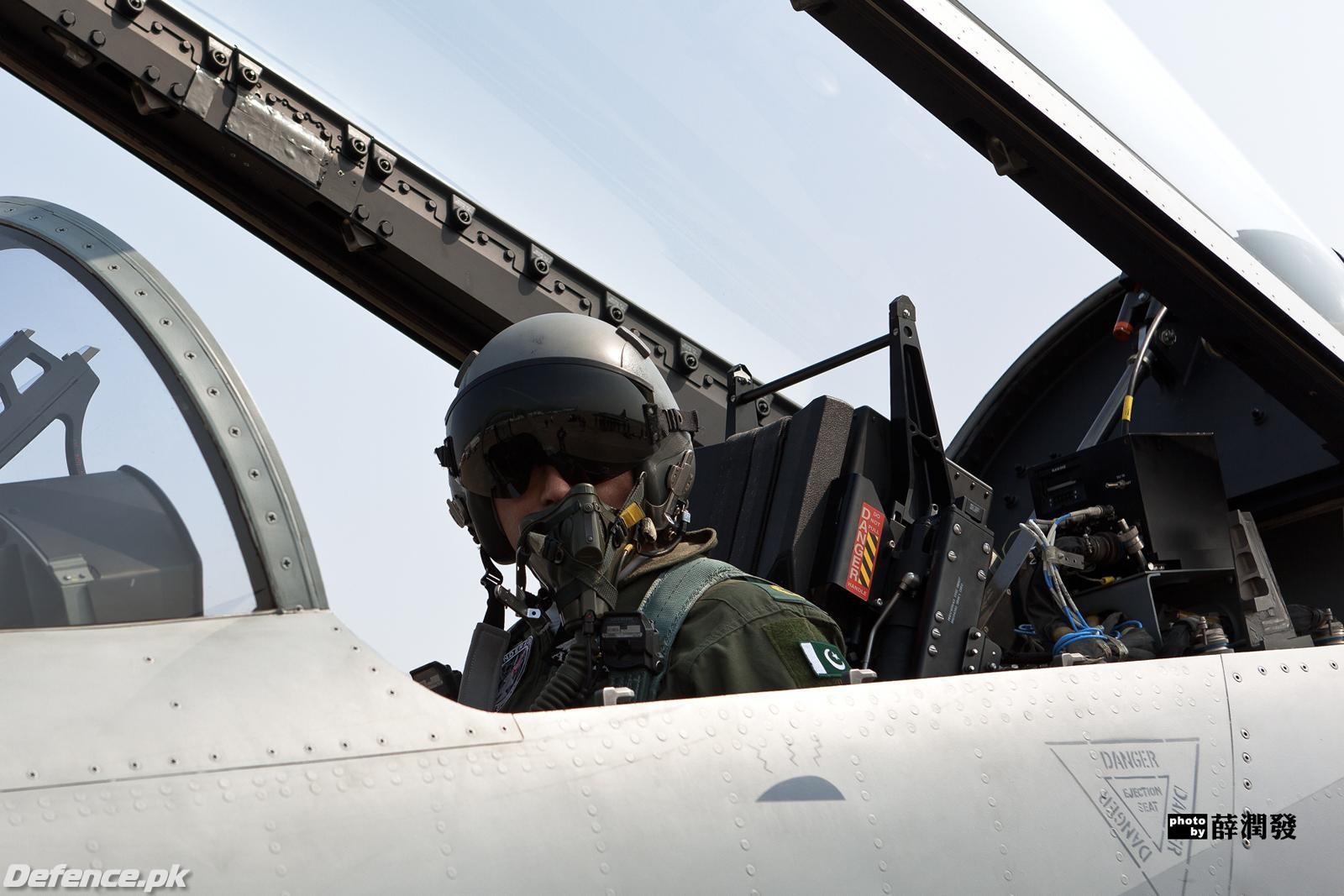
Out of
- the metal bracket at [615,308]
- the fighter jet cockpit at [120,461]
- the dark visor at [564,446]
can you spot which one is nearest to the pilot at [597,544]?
the dark visor at [564,446]

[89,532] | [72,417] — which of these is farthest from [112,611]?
[72,417]

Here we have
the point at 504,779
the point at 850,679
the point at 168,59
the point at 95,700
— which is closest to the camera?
the point at 95,700

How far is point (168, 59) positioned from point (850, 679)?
2.88m

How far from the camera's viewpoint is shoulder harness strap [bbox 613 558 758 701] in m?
1.70

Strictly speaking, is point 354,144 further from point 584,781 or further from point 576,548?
point 584,781

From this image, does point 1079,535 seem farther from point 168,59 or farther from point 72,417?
point 168,59

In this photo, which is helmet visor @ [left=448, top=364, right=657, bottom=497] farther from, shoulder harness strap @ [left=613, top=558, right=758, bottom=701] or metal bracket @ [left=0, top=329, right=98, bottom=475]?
metal bracket @ [left=0, top=329, right=98, bottom=475]

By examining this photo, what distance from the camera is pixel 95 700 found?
1.07 metres

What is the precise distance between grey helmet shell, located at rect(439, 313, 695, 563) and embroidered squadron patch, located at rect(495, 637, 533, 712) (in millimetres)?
277

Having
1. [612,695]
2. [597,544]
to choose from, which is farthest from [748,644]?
[612,695]

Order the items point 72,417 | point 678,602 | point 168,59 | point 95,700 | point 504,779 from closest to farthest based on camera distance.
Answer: point 95,700 → point 504,779 → point 72,417 → point 678,602 → point 168,59

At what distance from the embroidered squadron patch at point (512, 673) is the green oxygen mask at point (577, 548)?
25 centimetres

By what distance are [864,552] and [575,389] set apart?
0.83 meters

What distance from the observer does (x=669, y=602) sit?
1823 mm
